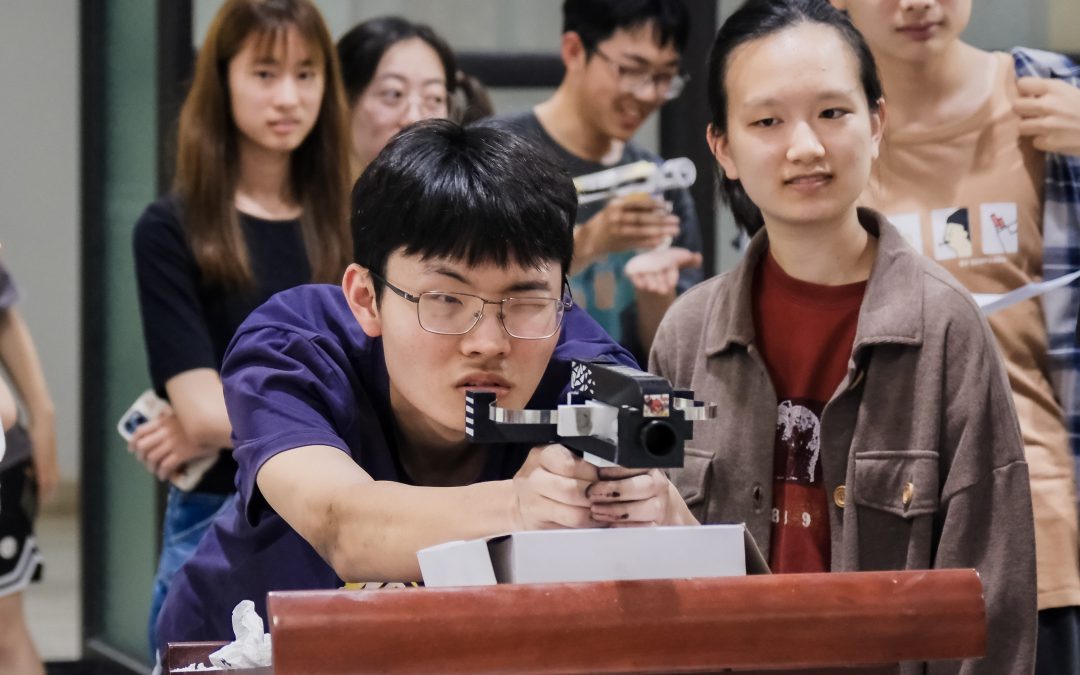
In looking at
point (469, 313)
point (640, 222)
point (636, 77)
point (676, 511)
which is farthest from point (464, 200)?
point (636, 77)

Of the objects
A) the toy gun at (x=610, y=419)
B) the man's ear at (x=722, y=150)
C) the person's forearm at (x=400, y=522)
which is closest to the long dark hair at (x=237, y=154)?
the man's ear at (x=722, y=150)

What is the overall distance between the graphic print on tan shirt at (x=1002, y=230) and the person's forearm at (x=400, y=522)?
3.77 feet

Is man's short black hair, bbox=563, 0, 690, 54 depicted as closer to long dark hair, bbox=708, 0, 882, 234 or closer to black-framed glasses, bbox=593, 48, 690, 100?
black-framed glasses, bbox=593, 48, 690, 100

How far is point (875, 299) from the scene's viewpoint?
1935mm

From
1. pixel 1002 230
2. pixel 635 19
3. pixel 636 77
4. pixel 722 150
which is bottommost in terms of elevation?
pixel 1002 230

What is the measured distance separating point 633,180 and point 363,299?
56.9 inches

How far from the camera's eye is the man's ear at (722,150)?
2.12 m

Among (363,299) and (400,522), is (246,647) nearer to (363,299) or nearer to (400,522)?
(400,522)

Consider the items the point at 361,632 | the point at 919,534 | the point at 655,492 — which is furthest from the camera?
the point at 919,534

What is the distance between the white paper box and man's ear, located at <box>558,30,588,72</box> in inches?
80.9

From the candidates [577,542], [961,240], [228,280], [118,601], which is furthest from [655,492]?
[118,601]

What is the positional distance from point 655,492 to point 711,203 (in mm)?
2574

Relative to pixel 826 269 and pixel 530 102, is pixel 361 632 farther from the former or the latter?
pixel 530 102

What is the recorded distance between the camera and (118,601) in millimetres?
3943
